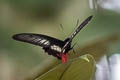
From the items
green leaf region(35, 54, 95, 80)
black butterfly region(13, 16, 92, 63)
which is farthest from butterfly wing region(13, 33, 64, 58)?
green leaf region(35, 54, 95, 80)

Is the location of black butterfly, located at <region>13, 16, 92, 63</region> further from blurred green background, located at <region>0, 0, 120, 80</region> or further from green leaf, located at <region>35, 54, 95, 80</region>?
green leaf, located at <region>35, 54, 95, 80</region>

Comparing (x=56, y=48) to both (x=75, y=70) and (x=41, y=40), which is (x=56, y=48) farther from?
(x=75, y=70)

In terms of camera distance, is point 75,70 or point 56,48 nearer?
point 75,70

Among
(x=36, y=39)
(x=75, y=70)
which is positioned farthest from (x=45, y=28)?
(x=75, y=70)

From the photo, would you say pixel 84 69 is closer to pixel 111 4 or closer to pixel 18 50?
pixel 18 50

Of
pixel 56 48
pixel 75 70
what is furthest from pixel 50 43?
pixel 75 70

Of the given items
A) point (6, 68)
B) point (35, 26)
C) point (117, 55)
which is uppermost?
point (35, 26)

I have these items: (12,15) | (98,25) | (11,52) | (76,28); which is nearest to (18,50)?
(11,52)
